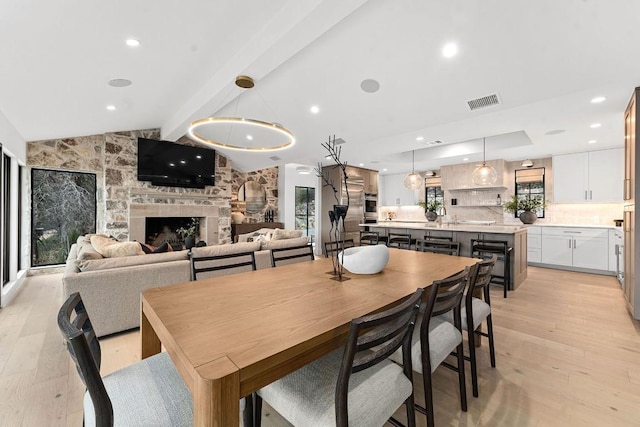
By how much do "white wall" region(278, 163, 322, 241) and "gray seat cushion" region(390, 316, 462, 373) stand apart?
655cm

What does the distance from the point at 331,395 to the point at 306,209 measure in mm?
7768

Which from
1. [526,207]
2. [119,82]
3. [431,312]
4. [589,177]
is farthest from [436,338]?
[589,177]

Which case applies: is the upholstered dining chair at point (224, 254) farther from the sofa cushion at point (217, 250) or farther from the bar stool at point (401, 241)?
the bar stool at point (401, 241)

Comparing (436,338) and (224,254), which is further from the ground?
(224,254)

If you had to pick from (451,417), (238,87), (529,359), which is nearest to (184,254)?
(238,87)

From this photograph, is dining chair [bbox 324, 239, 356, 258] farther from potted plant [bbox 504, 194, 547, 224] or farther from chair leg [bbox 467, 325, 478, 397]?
potted plant [bbox 504, 194, 547, 224]

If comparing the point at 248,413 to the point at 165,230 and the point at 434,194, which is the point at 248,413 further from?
the point at 434,194

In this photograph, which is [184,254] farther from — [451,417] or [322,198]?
[322,198]

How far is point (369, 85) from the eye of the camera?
3498 mm

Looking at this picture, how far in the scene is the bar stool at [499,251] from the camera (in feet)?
13.0

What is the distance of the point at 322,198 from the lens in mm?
8281

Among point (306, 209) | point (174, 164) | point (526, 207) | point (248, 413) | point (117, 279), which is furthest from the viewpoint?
point (306, 209)

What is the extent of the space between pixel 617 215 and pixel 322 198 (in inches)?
256

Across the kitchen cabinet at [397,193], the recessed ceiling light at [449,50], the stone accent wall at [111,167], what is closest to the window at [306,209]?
the kitchen cabinet at [397,193]
